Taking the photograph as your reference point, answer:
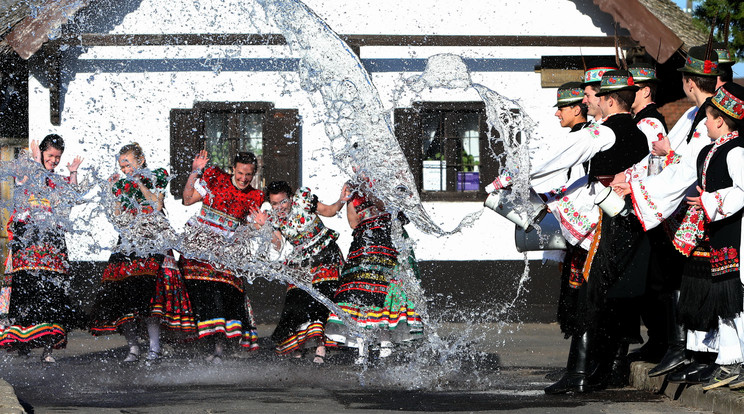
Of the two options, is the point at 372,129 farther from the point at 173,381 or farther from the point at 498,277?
the point at 498,277

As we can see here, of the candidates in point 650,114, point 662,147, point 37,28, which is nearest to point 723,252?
point 662,147

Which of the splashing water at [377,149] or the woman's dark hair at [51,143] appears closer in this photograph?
the splashing water at [377,149]

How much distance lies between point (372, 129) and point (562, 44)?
4984mm

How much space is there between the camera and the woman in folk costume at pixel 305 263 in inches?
342

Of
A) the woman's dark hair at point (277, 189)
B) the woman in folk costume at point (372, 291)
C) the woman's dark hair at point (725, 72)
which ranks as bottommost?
the woman in folk costume at point (372, 291)

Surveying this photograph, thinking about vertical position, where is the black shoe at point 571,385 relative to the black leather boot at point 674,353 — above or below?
below

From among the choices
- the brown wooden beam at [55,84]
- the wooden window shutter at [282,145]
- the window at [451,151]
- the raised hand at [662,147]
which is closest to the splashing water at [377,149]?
the raised hand at [662,147]

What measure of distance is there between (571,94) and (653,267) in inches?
59.9

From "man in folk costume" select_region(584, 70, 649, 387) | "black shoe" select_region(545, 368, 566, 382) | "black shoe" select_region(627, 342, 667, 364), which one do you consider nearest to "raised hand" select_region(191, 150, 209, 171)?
"black shoe" select_region(545, 368, 566, 382)

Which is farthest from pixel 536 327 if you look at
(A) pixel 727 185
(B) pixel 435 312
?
(A) pixel 727 185

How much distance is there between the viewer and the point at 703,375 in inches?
237

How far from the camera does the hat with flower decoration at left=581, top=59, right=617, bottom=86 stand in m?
6.85

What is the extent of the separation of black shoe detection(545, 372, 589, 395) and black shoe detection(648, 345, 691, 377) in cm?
43

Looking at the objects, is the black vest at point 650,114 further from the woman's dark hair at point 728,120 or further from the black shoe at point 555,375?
the black shoe at point 555,375
